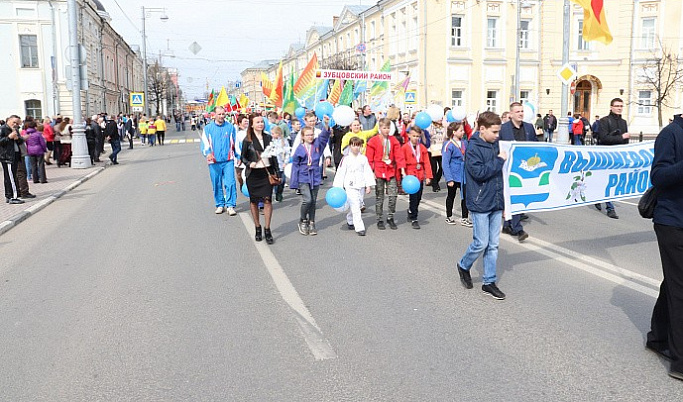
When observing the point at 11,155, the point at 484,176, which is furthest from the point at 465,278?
the point at 11,155

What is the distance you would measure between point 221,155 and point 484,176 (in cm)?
652

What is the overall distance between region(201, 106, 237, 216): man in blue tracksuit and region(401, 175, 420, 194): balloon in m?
3.38

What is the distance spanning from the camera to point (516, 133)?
8789mm

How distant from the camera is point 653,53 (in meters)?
41.3

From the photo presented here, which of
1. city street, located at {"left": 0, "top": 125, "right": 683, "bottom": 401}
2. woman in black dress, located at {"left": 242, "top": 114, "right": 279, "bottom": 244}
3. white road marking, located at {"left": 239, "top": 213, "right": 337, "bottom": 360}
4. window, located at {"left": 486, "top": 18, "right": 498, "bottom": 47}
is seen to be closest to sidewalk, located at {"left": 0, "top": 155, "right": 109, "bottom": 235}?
city street, located at {"left": 0, "top": 125, "right": 683, "bottom": 401}

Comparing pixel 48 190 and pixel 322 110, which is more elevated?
pixel 322 110

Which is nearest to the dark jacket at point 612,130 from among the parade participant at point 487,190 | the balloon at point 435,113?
the balloon at point 435,113

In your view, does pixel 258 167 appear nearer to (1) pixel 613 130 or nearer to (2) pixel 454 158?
(2) pixel 454 158

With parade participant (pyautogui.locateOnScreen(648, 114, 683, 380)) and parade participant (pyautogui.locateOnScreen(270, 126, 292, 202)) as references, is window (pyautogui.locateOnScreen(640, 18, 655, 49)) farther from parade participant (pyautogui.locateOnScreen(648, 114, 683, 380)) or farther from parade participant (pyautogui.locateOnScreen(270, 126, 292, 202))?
parade participant (pyautogui.locateOnScreen(648, 114, 683, 380))

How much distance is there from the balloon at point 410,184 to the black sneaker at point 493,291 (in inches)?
138

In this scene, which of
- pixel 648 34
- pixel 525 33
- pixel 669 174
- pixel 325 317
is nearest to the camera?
pixel 669 174

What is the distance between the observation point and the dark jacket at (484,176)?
5.63 metres

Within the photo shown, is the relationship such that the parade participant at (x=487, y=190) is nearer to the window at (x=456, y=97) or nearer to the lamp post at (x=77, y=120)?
the lamp post at (x=77, y=120)

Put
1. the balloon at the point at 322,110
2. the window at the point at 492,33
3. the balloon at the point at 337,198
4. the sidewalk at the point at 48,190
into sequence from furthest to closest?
1. the window at the point at 492,33
2. the balloon at the point at 322,110
3. the sidewalk at the point at 48,190
4. the balloon at the point at 337,198
